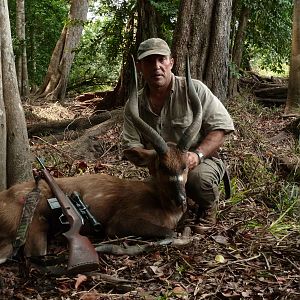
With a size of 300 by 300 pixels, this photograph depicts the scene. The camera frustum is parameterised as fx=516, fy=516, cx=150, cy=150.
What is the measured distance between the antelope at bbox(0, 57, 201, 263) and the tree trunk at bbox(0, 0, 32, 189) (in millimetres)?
976

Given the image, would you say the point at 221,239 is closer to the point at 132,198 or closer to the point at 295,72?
the point at 132,198

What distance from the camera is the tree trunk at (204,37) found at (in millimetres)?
7430

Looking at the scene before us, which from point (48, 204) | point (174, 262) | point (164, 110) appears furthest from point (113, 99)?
point (174, 262)

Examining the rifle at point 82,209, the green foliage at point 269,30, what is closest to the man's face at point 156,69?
the rifle at point 82,209

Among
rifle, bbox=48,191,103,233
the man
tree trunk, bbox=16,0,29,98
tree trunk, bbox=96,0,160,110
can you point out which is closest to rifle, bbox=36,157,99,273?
rifle, bbox=48,191,103,233

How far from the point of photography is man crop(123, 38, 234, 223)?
467cm

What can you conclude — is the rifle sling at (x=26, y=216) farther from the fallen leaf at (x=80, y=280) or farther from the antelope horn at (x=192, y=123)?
the antelope horn at (x=192, y=123)

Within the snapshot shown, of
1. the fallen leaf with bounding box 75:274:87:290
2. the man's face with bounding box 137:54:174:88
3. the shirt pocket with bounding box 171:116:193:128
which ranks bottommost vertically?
the fallen leaf with bounding box 75:274:87:290

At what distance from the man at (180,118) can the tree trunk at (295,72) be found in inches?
209

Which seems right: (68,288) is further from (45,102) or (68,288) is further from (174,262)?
(45,102)

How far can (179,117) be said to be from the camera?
16.1ft

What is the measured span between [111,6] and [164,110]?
6.23 meters

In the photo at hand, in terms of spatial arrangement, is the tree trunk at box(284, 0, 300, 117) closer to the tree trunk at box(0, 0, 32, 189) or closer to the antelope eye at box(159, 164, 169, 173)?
the tree trunk at box(0, 0, 32, 189)

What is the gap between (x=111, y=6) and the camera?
1055cm
